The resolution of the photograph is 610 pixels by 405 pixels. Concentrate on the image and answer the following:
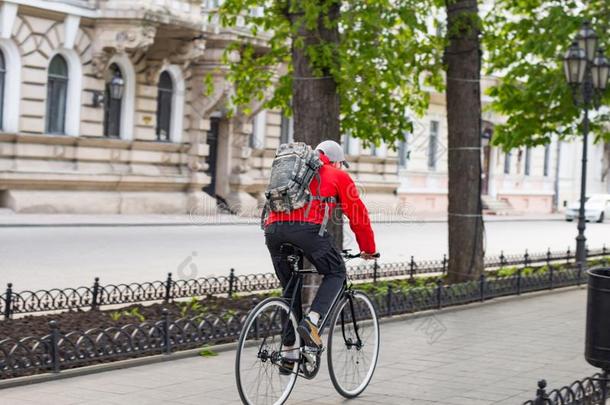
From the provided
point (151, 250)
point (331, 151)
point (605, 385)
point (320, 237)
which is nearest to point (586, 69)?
point (151, 250)

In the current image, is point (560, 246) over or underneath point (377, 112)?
underneath

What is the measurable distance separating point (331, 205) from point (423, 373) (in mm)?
2022

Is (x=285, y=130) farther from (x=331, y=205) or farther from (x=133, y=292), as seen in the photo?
(x=331, y=205)

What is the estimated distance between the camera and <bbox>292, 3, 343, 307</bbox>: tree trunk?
12.1m

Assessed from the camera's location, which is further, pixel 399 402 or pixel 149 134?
pixel 149 134

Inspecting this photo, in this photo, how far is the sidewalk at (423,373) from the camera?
305 inches

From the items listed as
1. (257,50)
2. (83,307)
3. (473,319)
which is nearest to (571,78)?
(473,319)

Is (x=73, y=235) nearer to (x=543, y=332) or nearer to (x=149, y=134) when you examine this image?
(x=149, y=134)

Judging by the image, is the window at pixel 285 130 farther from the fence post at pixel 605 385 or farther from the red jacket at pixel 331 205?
the fence post at pixel 605 385

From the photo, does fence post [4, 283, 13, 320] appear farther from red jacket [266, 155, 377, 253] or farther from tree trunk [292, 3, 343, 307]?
red jacket [266, 155, 377, 253]

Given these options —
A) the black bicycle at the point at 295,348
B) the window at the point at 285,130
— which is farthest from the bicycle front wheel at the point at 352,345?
the window at the point at 285,130

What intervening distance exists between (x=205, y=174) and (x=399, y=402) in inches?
1028

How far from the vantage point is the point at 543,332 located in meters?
11.8

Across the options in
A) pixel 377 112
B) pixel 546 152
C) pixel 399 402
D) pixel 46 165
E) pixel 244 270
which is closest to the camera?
pixel 399 402
